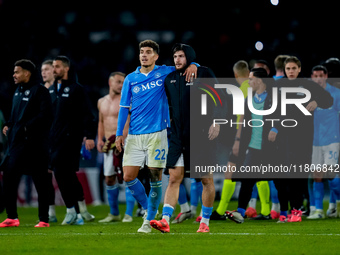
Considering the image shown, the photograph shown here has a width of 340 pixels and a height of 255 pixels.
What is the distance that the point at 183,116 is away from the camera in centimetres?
762

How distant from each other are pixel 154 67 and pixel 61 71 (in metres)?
Result: 2.49

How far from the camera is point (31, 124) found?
933 cm

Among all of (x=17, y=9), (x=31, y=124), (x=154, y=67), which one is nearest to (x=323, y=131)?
(x=154, y=67)

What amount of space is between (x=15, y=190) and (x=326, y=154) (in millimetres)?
4750

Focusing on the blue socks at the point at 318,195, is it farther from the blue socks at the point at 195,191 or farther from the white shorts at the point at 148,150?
the white shorts at the point at 148,150

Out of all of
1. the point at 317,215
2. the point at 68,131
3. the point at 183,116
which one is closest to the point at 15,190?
the point at 68,131

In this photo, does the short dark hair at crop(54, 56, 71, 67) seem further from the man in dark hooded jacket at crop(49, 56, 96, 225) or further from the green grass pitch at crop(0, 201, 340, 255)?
the green grass pitch at crop(0, 201, 340, 255)

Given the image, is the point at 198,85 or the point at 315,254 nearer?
the point at 315,254

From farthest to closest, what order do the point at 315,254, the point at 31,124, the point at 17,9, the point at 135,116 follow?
the point at 17,9
the point at 31,124
the point at 135,116
the point at 315,254

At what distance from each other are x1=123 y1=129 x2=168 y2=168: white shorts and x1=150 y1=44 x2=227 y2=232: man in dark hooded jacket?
406 mm

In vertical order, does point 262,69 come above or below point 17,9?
below

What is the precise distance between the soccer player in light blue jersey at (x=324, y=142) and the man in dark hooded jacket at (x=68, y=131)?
3487mm

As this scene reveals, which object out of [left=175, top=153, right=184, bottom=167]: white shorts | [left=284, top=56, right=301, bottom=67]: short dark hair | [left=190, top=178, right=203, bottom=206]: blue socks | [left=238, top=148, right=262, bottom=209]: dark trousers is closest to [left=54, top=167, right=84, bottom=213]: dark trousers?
[left=190, top=178, right=203, bottom=206]: blue socks

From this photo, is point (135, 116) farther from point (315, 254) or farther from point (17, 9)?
point (17, 9)
